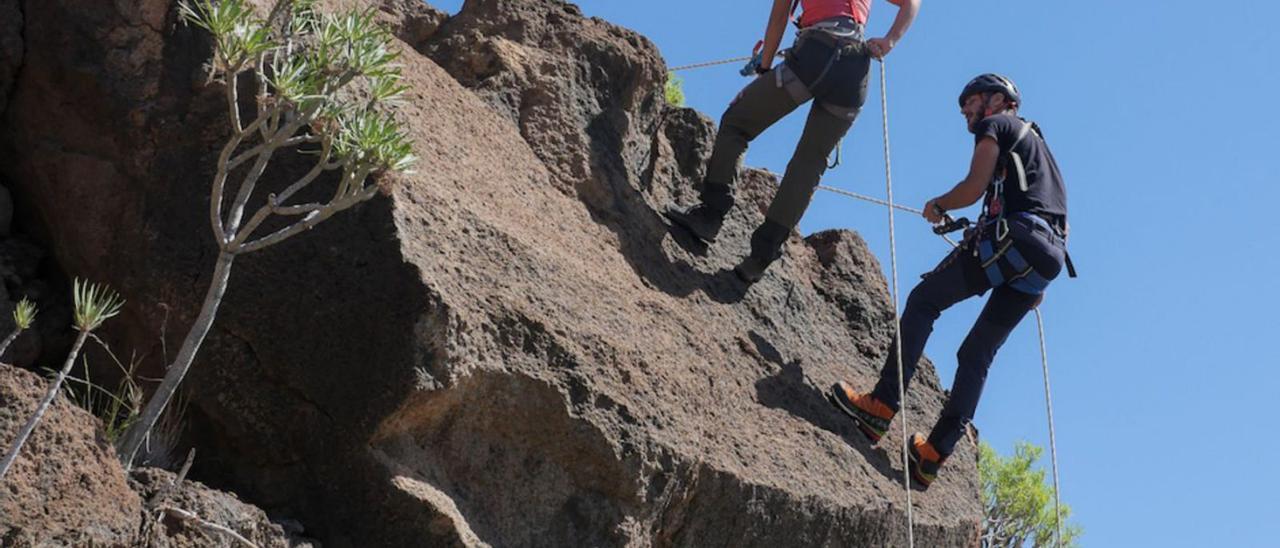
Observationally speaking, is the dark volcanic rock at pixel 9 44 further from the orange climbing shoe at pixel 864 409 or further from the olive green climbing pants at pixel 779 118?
the orange climbing shoe at pixel 864 409

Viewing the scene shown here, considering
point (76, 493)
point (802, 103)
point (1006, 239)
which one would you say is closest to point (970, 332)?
point (1006, 239)

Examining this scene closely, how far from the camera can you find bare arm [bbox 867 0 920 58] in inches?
370

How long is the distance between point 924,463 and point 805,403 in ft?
2.31

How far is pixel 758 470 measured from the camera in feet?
26.2

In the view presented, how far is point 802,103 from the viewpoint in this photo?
31.1 feet

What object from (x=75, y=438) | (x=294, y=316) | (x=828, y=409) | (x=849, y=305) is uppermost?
(x=849, y=305)

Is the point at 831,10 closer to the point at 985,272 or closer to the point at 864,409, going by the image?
the point at 985,272

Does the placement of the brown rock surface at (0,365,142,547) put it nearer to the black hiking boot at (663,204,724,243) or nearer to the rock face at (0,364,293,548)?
the rock face at (0,364,293,548)

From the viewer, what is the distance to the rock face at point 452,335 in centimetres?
682

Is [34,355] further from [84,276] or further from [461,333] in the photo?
[461,333]

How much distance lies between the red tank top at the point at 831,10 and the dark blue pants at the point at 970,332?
1.45m

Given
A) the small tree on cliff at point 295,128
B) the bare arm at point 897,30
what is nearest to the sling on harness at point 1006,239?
the bare arm at point 897,30

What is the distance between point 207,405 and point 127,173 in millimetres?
1116

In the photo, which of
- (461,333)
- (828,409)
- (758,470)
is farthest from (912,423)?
(461,333)
